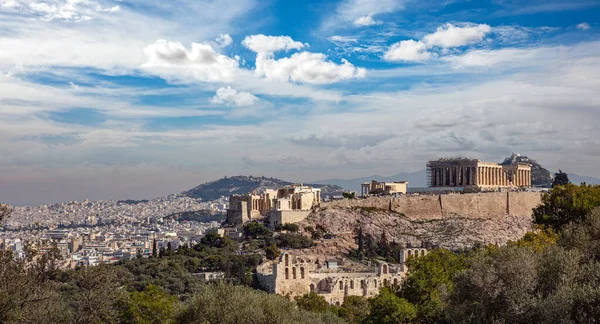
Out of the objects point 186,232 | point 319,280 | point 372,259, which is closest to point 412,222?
point 372,259

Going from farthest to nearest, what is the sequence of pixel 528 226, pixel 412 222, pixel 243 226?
pixel 528 226 → pixel 412 222 → pixel 243 226

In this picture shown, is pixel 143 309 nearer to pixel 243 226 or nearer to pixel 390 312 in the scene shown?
pixel 390 312

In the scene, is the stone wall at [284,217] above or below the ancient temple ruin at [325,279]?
above


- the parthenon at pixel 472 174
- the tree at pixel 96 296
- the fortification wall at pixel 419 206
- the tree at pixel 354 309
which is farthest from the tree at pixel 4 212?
the parthenon at pixel 472 174

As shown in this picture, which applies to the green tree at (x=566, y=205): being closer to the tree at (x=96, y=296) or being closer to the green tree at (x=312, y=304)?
the green tree at (x=312, y=304)

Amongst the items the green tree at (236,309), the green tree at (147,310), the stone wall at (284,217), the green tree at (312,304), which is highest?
the stone wall at (284,217)

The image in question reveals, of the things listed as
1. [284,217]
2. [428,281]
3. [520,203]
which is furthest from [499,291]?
[520,203]

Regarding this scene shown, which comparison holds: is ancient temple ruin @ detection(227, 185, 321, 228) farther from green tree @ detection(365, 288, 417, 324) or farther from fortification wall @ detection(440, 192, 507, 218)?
green tree @ detection(365, 288, 417, 324)
